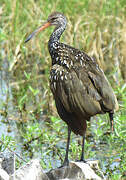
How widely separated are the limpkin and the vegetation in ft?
2.26

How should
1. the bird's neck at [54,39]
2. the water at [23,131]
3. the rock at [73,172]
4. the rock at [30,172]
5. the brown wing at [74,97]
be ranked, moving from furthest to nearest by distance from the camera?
the water at [23,131], the bird's neck at [54,39], the brown wing at [74,97], the rock at [73,172], the rock at [30,172]

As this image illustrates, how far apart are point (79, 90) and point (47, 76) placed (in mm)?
2379

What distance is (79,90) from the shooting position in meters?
4.46

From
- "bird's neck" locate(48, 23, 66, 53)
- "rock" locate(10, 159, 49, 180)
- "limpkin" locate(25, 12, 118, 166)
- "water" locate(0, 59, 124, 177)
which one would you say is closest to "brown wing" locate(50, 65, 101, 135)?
"limpkin" locate(25, 12, 118, 166)

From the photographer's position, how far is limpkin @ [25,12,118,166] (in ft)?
14.5

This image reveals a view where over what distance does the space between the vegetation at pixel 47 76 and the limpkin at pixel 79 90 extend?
2.26 feet

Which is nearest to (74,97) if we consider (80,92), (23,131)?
(80,92)

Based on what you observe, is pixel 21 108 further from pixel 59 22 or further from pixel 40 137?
pixel 59 22

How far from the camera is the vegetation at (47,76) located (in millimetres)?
5492

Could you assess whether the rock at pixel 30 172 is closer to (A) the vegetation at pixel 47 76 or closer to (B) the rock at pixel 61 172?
(B) the rock at pixel 61 172

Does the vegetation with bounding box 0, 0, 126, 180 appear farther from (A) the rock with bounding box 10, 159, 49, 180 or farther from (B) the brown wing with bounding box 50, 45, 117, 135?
(A) the rock with bounding box 10, 159, 49, 180

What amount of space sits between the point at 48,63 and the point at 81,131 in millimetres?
2705

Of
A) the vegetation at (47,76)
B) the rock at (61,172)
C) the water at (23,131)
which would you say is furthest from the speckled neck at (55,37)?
the rock at (61,172)

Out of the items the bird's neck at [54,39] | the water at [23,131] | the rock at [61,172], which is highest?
the bird's neck at [54,39]
